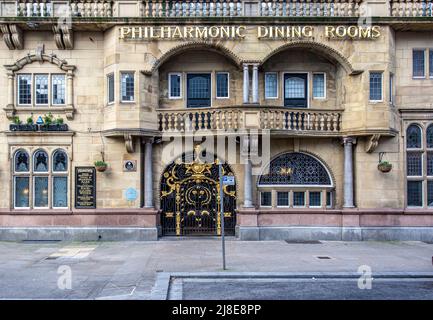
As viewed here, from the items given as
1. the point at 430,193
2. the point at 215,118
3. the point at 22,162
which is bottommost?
the point at 430,193

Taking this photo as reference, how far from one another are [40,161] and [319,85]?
1190 cm

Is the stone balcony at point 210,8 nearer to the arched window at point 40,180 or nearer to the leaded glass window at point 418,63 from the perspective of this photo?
the leaded glass window at point 418,63

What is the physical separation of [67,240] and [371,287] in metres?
12.3

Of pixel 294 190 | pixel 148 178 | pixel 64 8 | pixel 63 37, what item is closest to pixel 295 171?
pixel 294 190

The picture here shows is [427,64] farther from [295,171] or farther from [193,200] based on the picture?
[193,200]

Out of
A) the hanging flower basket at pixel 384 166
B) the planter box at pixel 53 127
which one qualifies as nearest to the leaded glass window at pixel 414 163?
the hanging flower basket at pixel 384 166

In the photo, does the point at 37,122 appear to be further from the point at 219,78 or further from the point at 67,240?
the point at 219,78

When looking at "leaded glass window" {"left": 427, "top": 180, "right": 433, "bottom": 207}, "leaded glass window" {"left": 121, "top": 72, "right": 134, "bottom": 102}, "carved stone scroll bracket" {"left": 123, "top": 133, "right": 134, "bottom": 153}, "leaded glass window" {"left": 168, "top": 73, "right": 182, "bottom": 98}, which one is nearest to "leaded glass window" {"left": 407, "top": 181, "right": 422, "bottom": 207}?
"leaded glass window" {"left": 427, "top": 180, "right": 433, "bottom": 207}

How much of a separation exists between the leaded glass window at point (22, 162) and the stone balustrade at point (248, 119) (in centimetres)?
559

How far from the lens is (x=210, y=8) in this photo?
762 inches

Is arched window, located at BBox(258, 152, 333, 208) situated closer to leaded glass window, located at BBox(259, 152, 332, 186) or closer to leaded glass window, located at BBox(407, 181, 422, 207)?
leaded glass window, located at BBox(259, 152, 332, 186)

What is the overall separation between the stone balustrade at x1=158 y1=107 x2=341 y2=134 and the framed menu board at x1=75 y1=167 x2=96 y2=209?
339cm

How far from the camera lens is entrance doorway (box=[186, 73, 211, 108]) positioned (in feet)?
67.1

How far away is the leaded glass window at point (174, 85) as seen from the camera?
67.0 feet
